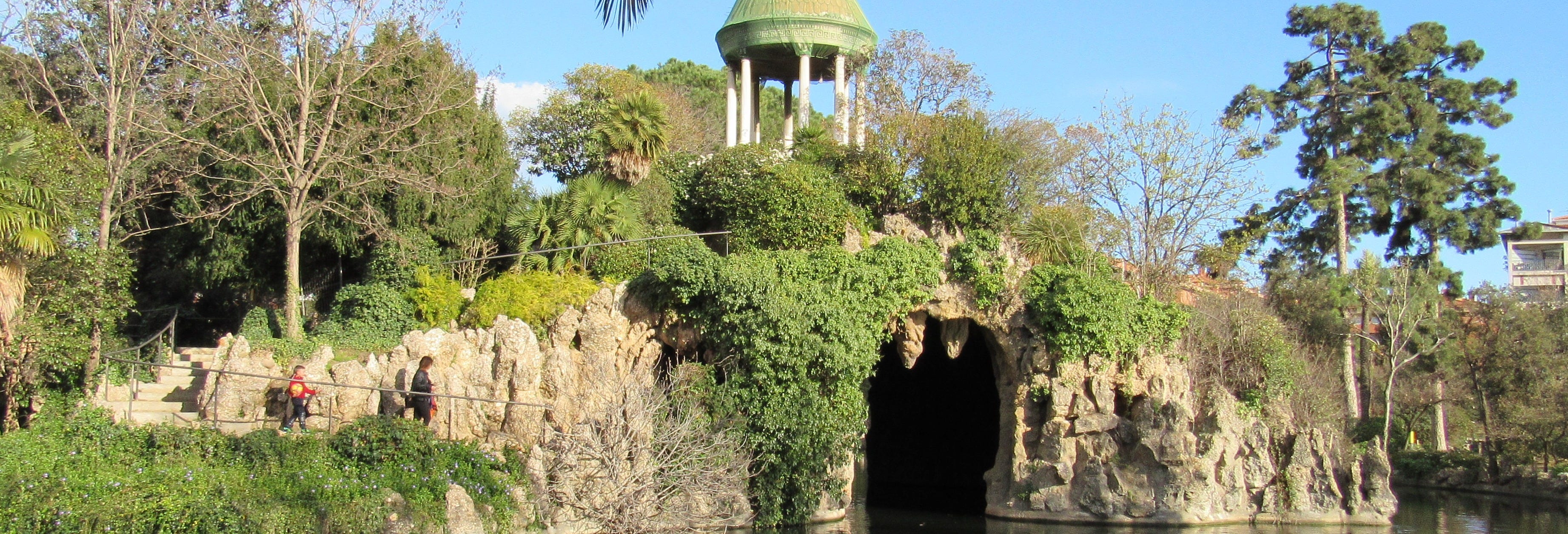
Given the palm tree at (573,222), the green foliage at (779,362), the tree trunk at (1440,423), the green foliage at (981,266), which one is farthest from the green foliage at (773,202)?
the tree trunk at (1440,423)

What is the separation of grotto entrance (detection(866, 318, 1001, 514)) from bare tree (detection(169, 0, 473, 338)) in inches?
496

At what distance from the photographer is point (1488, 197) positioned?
3441cm

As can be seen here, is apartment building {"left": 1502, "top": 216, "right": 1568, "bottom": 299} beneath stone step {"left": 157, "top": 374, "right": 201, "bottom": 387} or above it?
above

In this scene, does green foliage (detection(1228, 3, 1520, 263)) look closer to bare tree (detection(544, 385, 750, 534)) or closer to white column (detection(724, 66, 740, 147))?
white column (detection(724, 66, 740, 147))

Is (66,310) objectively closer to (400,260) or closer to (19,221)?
(19,221)

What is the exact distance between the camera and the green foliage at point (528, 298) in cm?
1916

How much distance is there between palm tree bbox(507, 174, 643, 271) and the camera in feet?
69.4

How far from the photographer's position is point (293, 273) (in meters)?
19.6

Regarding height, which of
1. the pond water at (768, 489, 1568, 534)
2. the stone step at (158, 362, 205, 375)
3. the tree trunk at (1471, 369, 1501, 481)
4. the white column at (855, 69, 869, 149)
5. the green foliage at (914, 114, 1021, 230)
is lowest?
the pond water at (768, 489, 1568, 534)

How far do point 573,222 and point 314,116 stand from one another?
492 cm

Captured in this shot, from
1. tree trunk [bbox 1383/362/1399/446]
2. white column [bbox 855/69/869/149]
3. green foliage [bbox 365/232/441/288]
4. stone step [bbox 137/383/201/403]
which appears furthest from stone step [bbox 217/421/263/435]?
tree trunk [bbox 1383/362/1399/446]

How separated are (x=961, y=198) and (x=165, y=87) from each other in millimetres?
15304

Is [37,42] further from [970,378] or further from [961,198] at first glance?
[970,378]

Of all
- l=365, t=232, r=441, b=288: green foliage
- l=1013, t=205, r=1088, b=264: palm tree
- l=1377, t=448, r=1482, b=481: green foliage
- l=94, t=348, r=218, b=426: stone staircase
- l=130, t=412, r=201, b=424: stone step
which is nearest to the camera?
l=130, t=412, r=201, b=424: stone step
